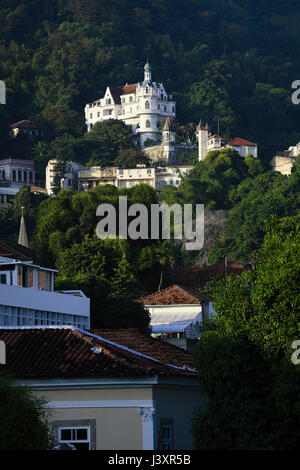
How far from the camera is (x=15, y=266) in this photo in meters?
47.3

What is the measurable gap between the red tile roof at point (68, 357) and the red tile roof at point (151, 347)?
1.65 metres

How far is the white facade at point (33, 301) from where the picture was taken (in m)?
42.9

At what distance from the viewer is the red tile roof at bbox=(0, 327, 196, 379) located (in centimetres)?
3005

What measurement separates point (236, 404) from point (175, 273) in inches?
2737

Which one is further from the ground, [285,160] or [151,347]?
[285,160]

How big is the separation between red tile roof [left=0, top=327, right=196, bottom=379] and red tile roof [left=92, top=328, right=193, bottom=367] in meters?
1.65

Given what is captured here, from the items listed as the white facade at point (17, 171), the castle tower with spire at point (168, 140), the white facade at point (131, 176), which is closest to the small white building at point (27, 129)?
the white facade at point (17, 171)

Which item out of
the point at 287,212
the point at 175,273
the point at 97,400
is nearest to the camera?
the point at 97,400

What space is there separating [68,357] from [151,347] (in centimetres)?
574

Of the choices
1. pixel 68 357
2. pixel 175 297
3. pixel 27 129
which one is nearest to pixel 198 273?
pixel 175 297

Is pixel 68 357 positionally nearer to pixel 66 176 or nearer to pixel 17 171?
pixel 66 176

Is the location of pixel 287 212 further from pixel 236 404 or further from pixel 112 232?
pixel 236 404

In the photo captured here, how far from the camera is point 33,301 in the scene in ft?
146
